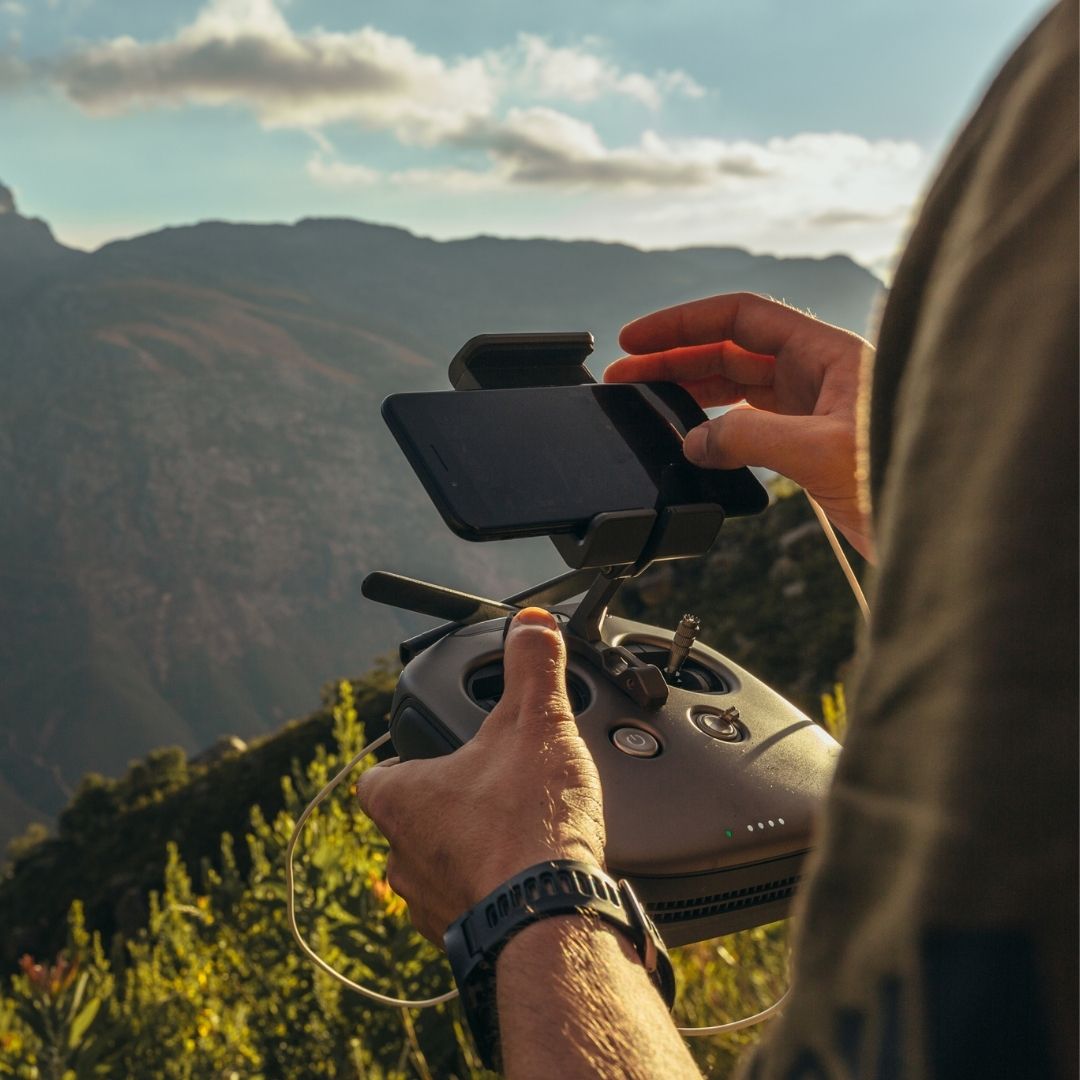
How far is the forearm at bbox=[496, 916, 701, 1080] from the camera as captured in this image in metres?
0.55

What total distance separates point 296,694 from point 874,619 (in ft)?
338

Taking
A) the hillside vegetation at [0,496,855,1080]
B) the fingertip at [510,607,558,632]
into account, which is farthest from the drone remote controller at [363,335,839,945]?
the hillside vegetation at [0,496,855,1080]

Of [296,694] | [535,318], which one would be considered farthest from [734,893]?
[535,318]

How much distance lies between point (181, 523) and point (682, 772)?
365 feet

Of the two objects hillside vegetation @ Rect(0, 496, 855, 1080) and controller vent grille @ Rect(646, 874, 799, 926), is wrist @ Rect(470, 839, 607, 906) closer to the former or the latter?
controller vent grille @ Rect(646, 874, 799, 926)

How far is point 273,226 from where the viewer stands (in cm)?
18050

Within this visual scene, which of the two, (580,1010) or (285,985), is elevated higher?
(580,1010)

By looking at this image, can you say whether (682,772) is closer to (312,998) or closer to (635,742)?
(635,742)

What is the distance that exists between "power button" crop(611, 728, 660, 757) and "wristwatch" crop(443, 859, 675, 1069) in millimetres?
262

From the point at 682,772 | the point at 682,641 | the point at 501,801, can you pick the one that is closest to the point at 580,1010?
the point at 501,801

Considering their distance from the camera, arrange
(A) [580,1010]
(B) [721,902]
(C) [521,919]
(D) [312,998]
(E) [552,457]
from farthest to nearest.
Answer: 1. (D) [312,998]
2. (E) [552,457]
3. (B) [721,902]
4. (C) [521,919]
5. (A) [580,1010]

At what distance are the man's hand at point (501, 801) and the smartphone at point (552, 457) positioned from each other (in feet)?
0.53

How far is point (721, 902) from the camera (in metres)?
0.99

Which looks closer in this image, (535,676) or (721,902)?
(535,676)
